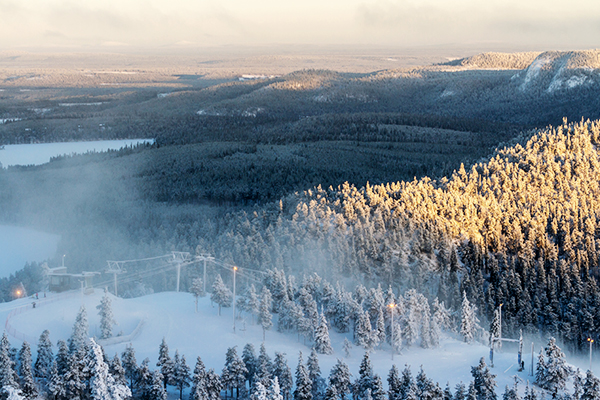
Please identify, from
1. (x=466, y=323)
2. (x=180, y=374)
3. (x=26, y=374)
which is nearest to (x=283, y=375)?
(x=180, y=374)

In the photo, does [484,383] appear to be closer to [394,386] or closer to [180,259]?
[394,386]

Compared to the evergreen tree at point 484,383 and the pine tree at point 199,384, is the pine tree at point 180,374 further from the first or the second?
the evergreen tree at point 484,383

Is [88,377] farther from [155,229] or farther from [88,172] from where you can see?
[88,172]

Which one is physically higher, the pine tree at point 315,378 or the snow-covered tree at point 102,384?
the snow-covered tree at point 102,384

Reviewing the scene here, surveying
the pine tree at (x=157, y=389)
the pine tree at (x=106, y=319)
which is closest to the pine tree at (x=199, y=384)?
the pine tree at (x=157, y=389)

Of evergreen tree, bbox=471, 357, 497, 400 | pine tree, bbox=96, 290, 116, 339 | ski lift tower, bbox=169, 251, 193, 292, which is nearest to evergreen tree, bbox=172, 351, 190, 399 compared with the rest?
pine tree, bbox=96, 290, 116, 339

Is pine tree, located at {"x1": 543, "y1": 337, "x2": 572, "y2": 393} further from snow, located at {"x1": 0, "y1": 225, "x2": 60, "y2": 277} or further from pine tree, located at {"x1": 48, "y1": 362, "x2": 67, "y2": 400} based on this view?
snow, located at {"x1": 0, "y1": 225, "x2": 60, "y2": 277}
